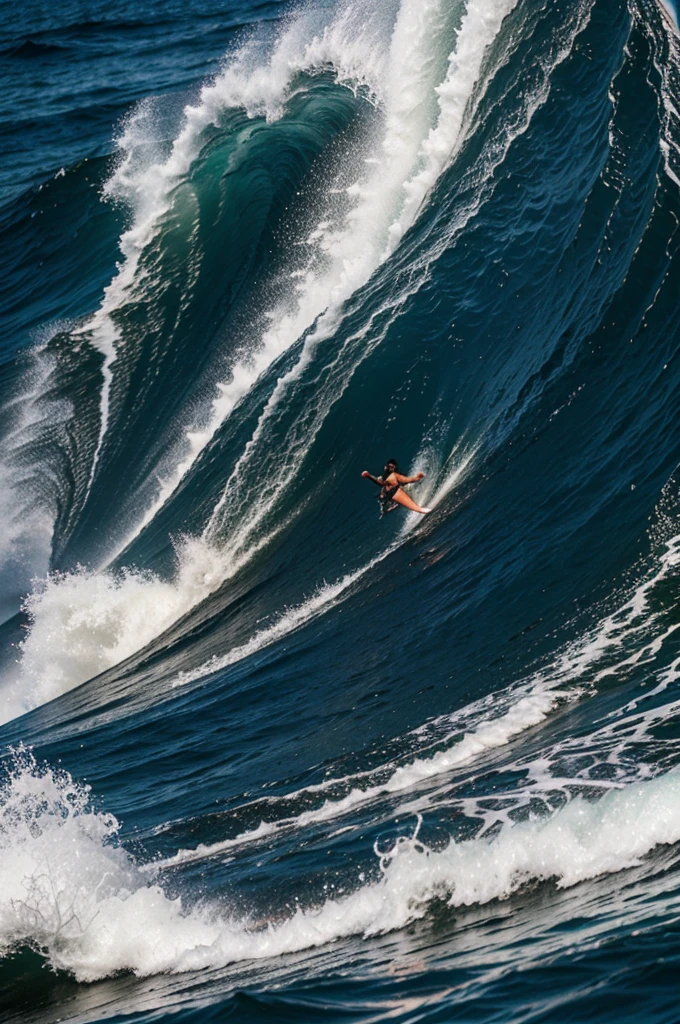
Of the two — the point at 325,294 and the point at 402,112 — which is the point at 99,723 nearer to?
the point at 325,294

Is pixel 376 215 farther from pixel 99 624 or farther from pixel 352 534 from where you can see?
pixel 99 624

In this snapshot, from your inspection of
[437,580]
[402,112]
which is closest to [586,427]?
[437,580]

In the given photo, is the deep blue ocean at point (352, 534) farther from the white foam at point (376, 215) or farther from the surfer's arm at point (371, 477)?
the surfer's arm at point (371, 477)

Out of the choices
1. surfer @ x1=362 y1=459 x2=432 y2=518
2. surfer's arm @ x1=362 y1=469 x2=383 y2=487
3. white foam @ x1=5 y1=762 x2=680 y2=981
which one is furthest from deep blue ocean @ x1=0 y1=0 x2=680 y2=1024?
surfer's arm @ x1=362 y1=469 x2=383 y2=487

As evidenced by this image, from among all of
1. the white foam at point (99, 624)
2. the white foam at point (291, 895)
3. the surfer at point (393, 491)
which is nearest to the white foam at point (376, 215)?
the white foam at point (99, 624)

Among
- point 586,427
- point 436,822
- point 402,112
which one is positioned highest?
point 402,112

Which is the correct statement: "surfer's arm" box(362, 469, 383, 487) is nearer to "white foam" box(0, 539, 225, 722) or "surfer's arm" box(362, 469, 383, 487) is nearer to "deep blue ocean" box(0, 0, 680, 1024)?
"deep blue ocean" box(0, 0, 680, 1024)
